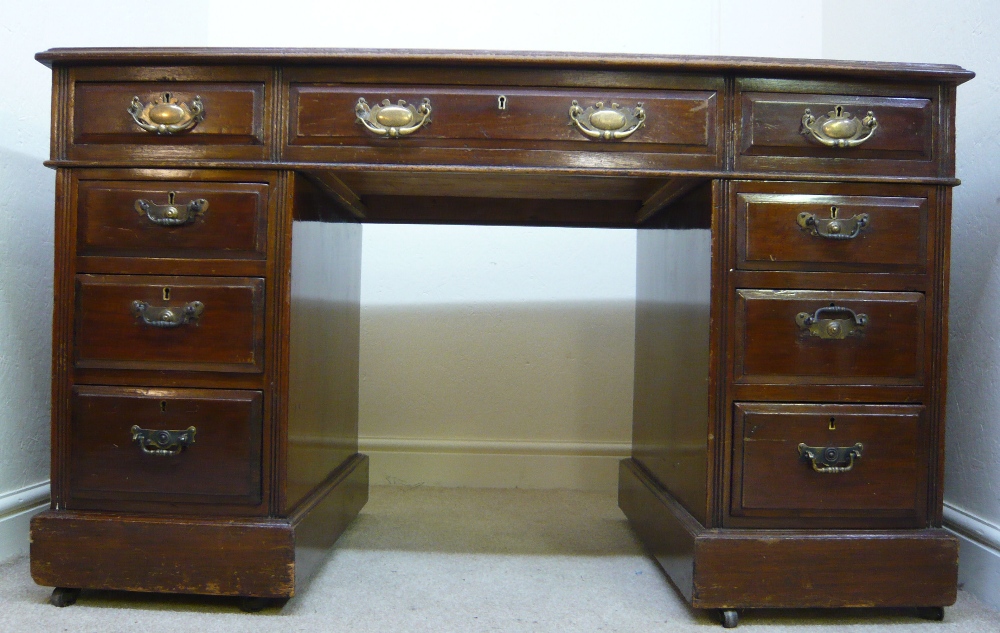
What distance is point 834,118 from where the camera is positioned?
40.1 inches

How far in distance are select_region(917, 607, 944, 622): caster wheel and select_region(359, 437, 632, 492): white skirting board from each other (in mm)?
822

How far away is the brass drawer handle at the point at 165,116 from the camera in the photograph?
1.01 meters

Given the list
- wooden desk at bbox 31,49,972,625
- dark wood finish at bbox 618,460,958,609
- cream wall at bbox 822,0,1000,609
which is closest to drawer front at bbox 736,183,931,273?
wooden desk at bbox 31,49,972,625

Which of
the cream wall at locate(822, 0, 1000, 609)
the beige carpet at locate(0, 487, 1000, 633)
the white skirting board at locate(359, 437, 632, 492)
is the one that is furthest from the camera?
the white skirting board at locate(359, 437, 632, 492)

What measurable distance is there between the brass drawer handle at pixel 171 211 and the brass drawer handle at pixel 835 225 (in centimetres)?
92

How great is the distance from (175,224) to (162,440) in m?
0.33

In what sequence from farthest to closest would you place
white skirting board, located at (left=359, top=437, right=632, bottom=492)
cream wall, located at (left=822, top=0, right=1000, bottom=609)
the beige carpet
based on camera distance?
white skirting board, located at (left=359, top=437, right=632, bottom=492)
cream wall, located at (left=822, top=0, right=1000, bottom=609)
the beige carpet

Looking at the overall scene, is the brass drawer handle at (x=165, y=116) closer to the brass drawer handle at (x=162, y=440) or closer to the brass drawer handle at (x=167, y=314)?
the brass drawer handle at (x=167, y=314)

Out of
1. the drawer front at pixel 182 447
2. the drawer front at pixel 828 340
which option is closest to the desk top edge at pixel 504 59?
the drawer front at pixel 828 340

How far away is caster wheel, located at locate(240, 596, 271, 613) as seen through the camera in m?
1.02

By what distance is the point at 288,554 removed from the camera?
100 cm

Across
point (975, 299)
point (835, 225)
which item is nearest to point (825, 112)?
point (835, 225)

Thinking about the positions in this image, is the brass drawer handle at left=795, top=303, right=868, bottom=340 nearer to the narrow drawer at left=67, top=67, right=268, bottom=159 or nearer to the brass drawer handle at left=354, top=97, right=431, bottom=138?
the brass drawer handle at left=354, top=97, right=431, bottom=138

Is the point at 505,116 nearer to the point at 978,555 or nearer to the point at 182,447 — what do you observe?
the point at 182,447
